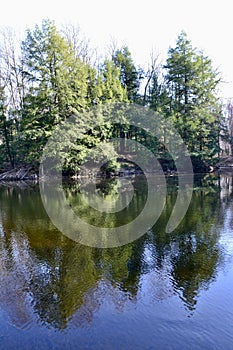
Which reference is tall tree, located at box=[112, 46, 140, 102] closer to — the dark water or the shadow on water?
the shadow on water

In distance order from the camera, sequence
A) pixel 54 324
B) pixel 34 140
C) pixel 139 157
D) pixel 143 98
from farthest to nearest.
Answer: pixel 143 98 < pixel 139 157 < pixel 34 140 < pixel 54 324

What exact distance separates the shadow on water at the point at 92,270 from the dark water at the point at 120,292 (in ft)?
0.05

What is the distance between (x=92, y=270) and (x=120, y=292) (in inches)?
42.9

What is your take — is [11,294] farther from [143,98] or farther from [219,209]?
[143,98]

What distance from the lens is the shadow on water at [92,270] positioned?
4.39m

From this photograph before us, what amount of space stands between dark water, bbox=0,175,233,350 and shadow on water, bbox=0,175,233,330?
0.02 metres

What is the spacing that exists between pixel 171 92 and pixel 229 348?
28.7 metres

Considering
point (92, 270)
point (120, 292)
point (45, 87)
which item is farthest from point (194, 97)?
point (120, 292)

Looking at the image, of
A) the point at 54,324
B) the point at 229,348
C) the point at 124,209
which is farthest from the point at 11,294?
the point at 124,209

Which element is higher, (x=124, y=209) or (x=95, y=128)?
(x=95, y=128)

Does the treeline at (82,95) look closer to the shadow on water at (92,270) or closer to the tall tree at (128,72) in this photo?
the tall tree at (128,72)

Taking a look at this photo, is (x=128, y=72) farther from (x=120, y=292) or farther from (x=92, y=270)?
(x=120, y=292)

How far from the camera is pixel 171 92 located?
1167 inches

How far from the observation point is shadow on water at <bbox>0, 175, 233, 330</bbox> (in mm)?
4391
